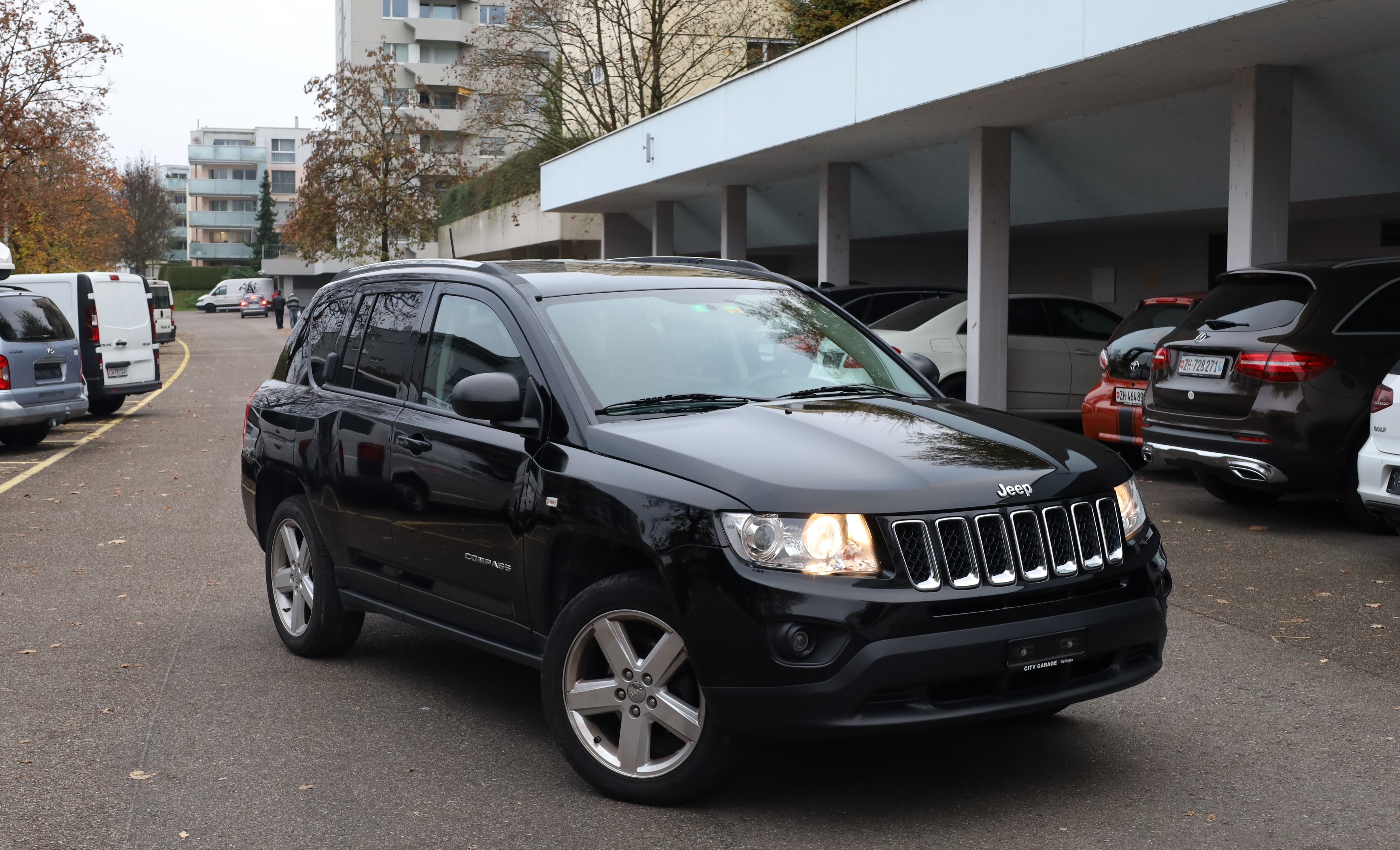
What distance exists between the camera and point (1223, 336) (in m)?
9.88

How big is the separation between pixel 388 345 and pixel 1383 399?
5.56 m

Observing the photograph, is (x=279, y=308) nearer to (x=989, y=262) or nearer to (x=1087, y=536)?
(x=989, y=262)

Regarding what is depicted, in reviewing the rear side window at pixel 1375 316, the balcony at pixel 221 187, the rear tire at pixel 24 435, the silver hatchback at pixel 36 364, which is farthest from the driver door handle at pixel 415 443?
the balcony at pixel 221 187

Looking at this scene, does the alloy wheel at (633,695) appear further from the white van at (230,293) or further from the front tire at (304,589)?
the white van at (230,293)

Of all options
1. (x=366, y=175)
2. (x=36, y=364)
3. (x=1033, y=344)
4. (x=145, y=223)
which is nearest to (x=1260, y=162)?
(x=1033, y=344)

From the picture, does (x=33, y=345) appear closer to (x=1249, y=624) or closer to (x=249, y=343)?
(x=1249, y=624)

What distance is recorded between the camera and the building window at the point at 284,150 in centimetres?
14175

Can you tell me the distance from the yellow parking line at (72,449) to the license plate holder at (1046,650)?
1163 cm

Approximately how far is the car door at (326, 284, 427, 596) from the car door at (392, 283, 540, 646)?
93 millimetres

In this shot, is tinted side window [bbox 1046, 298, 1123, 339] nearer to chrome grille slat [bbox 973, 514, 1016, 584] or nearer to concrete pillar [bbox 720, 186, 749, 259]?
concrete pillar [bbox 720, 186, 749, 259]

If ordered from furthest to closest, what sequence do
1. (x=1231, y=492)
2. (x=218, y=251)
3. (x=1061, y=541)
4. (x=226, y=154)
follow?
(x=226, y=154), (x=218, y=251), (x=1231, y=492), (x=1061, y=541)

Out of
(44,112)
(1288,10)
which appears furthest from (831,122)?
(44,112)

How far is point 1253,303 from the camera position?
9.89 m

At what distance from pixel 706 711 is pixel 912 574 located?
745mm
